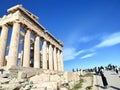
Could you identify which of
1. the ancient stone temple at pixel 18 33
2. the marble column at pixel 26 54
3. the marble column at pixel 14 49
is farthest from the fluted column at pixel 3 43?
the marble column at pixel 26 54

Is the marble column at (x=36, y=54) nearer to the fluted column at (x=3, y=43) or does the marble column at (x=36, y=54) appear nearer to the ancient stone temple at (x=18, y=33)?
the ancient stone temple at (x=18, y=33)

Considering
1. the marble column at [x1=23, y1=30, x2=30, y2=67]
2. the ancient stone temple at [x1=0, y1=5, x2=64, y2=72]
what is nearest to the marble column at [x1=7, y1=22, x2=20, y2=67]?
the ancient stone temple at [x1=0, y1=5, x2=64, y2=72]

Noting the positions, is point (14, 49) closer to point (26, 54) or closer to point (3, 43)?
point (26, 54)

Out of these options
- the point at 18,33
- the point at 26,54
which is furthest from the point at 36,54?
the point at 18,33

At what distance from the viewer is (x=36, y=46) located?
29.0 m

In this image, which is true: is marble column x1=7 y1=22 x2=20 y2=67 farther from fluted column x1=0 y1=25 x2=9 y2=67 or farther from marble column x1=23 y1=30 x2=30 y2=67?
marble column x1=23 y1=30 x2=30 y2=67

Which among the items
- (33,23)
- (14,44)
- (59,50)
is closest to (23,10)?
(33,23)

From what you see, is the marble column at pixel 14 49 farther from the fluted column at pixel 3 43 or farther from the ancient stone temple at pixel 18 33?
the fluted column at pixel 3 43

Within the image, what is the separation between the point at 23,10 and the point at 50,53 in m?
14.5

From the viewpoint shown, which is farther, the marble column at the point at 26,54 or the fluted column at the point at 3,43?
the marble column at the point at 26,54

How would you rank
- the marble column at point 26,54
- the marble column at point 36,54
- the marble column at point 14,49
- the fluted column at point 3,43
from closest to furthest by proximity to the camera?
the marble column at point 14,49 → the fluted column at point 3,43 → the marble column at point 26,54 → the marble column at point 36,54

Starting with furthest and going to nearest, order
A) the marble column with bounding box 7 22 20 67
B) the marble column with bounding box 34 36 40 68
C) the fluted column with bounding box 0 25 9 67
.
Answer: the marble column with bounding box 34 36 40 68
the fluted column with bounding box 0 25 9 67
the marble column with bounding box 7 22 20 67

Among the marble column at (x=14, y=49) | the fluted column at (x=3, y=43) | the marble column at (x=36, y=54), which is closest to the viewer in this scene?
the marble column at (x=14, y=49)

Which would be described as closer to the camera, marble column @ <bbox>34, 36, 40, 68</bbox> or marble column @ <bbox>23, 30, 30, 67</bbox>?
marble column @ <bbox>23, 30, 30, 67</bbox>
